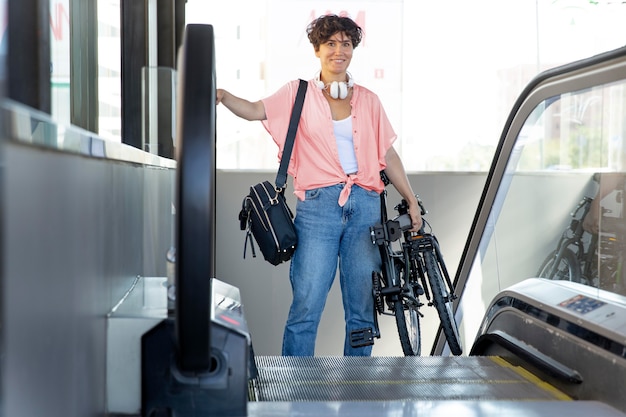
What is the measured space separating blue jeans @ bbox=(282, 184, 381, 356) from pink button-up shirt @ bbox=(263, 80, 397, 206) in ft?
0.18

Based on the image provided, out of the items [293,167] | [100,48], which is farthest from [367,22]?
[100,48]

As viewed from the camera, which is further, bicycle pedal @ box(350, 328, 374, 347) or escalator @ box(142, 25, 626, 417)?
bicycle pedal @ box(350, 328, 374, 347)

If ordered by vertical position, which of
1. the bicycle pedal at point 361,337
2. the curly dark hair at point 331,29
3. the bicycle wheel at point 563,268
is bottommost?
the bicycle pedal at point 361,337

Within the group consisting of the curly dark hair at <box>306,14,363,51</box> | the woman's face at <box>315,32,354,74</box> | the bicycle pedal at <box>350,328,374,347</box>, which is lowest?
the bicycle pedal at <box>350,328,374,347</box>

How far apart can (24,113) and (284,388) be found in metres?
1.39

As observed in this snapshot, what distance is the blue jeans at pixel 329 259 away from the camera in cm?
397

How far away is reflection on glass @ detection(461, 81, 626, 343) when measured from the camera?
2.78 m

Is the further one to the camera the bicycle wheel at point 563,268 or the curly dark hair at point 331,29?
the curly dark hair at point 331,29

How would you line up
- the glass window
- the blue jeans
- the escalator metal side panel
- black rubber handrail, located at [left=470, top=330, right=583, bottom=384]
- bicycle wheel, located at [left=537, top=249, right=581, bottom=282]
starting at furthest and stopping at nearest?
the glass window
the blue jeans
bicycle wheel, located at [left=537, top=249, right=581, bottom=282]
black rubber handrail, located at [left=470, top=330, right=583, bottom=384]
the escalator metal side panel

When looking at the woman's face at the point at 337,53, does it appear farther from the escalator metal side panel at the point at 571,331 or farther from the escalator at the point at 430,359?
the escalator metal side panel at the point at 571,331

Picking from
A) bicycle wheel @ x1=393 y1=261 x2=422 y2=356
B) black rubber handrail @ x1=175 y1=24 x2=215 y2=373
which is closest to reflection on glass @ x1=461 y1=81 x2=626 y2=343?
bicycle wheel @ x1=393 y1=261 x2=422 y2=356

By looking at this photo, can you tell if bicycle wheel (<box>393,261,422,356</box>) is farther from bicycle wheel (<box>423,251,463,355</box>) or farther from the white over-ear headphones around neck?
the white over-ear headphones around neck

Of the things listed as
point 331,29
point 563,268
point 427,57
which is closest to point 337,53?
point 331,29

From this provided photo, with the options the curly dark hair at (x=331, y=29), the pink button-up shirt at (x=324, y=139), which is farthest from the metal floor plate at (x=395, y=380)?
the curly dark hair at (x=331, y=29)
